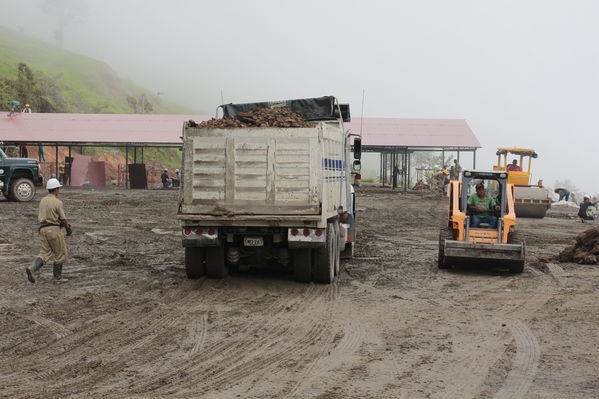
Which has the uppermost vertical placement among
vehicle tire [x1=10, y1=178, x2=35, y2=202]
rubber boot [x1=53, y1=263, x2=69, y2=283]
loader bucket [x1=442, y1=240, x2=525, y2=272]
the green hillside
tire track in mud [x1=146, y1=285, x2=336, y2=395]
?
the green hillside

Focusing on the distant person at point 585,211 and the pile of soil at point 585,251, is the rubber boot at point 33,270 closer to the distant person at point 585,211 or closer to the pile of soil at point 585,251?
the pile of soil at point 585,251

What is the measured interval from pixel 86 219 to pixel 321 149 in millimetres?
13714

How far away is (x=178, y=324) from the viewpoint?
8258 millimetres

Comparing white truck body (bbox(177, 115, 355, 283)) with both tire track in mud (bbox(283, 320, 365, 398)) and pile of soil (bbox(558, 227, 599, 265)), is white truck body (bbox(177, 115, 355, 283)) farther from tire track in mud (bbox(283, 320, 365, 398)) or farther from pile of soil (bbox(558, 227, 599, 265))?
pile of soil (bbox(558, 227, 599, 265))

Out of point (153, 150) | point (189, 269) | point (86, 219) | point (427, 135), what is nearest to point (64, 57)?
point (153, 150)

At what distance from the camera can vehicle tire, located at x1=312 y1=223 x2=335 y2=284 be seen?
10750 millimetres

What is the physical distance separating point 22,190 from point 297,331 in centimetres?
2252

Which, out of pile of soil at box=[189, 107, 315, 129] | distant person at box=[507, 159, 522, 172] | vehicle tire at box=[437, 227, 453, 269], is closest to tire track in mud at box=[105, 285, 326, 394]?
pile of soil at box=[189, 107, 315, 129]

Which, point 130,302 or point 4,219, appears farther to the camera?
point 4,219

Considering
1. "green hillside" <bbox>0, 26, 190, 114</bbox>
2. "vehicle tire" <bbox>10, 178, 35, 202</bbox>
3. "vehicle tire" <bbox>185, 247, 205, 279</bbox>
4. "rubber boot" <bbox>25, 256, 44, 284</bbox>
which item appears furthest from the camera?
"green hillside" <bbox>0, 26, 190, 114</bbox>

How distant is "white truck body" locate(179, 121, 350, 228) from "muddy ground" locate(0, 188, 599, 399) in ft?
4.01

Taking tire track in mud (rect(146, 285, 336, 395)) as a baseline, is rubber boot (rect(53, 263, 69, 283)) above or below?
above

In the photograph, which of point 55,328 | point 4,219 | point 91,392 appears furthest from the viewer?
point 4,219

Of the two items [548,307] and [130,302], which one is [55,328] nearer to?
[130,302]
